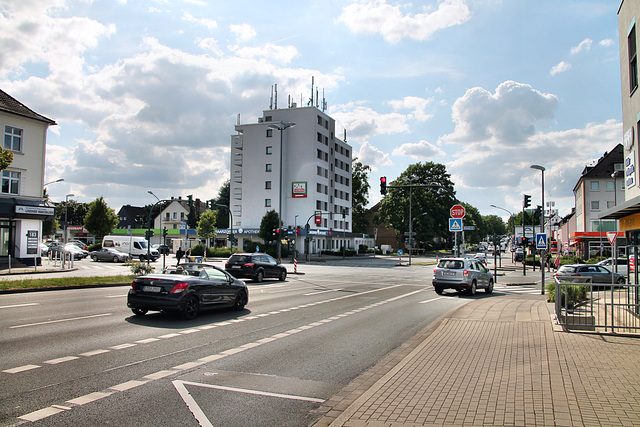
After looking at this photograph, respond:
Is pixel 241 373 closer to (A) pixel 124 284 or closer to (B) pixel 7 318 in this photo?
(B) pixel 7 318

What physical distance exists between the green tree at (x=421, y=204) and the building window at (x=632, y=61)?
231ft

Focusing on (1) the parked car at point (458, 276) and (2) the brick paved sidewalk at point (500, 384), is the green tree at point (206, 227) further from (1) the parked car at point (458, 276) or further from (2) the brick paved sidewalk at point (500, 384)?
(2) the brick paved sidewalk at point (500, 384)

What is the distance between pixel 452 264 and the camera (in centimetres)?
2150

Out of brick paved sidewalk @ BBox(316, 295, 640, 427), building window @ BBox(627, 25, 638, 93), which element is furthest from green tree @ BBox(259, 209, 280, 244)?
brick paved sidewalk @ BBox(316, 295, 640, 427)

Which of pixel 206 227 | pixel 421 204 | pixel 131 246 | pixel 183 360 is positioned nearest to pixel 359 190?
pixel 421 204

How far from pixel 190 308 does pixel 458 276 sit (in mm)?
12818

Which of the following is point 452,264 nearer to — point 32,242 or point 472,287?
point 472,287

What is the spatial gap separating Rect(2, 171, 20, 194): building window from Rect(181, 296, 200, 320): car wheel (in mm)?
28588

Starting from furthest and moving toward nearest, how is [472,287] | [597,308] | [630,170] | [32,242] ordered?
[32,242], [472,287], [630,170], [597,308]

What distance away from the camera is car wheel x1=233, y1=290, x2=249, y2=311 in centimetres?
1398

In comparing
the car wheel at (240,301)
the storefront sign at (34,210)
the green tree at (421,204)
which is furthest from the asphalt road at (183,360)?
the green tree at (421,204)

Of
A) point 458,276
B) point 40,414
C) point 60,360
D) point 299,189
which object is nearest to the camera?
point 40,414

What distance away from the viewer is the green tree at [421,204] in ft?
283

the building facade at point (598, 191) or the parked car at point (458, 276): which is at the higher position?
the building facade at point (598, 191)
